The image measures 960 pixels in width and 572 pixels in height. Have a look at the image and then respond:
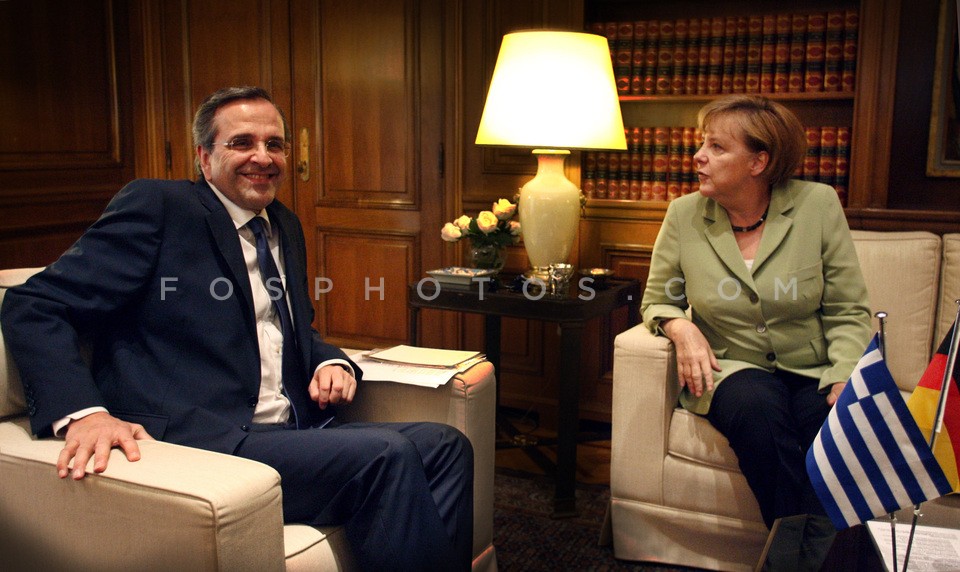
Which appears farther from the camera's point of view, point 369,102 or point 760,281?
point 369,102

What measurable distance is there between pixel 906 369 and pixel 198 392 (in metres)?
1.94

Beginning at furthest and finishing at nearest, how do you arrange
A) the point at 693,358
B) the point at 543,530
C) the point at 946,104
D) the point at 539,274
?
the point at 539,274 → the point at 946,104 → the point at 543,530 → the point at 693,358

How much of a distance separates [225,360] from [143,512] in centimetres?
46

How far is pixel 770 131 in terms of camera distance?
7.48 ft

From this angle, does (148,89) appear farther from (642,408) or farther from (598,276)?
(642,408)

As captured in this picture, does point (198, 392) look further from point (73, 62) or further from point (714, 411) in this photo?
point (73, 62)

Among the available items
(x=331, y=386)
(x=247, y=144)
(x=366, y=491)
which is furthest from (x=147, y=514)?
(x=247, y=144)

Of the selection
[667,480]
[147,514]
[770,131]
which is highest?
[770,131]

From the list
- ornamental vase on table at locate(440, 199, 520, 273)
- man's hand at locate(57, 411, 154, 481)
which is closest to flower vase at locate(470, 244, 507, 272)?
ornamental vase on table at locate(440, 199, 520, 273)

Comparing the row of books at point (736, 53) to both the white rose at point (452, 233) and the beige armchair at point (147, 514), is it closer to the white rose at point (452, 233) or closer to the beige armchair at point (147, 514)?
the white rose at point (452, 233)

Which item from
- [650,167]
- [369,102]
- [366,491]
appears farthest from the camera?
[369,102]

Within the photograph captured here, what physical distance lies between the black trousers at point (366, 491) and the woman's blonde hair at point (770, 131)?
1.22m

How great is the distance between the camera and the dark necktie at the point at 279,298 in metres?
1.89

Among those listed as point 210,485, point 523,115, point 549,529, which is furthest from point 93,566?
point 523,115
